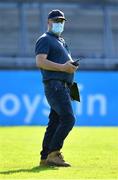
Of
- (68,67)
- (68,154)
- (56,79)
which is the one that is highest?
(68,67)

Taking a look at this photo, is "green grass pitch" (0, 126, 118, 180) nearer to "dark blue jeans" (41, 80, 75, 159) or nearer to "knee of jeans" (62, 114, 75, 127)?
"dark blue jeans" (41, 80, 75, 159)

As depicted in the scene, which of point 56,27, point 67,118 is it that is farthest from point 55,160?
point 56,27

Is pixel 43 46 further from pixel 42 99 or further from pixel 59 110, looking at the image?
pixel 42 99

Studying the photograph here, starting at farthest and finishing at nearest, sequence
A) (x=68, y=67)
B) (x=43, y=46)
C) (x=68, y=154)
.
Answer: (x=68, y=154) → (x=43, y=46) → (x=68, y=67)

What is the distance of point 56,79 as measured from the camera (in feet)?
28.4

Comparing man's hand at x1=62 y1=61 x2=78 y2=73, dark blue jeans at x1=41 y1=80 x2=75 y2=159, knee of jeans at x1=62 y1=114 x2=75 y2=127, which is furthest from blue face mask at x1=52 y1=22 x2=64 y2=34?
knee of jeans at x1=62 y1=114 x2=75 y2=127

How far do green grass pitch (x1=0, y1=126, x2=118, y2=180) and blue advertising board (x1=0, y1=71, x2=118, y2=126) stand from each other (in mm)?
935

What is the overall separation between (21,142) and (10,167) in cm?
414

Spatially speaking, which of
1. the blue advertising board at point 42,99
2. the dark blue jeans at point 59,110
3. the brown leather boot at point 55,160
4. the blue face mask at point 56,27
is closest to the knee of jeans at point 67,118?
the dark blue jeans at point 59,110

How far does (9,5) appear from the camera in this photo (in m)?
23.9

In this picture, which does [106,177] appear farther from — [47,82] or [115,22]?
[115,22]

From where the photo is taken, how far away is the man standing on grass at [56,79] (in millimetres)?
8547

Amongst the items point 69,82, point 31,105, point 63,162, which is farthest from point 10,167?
point 31,105

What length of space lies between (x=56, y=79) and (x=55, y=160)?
103 centimetres
